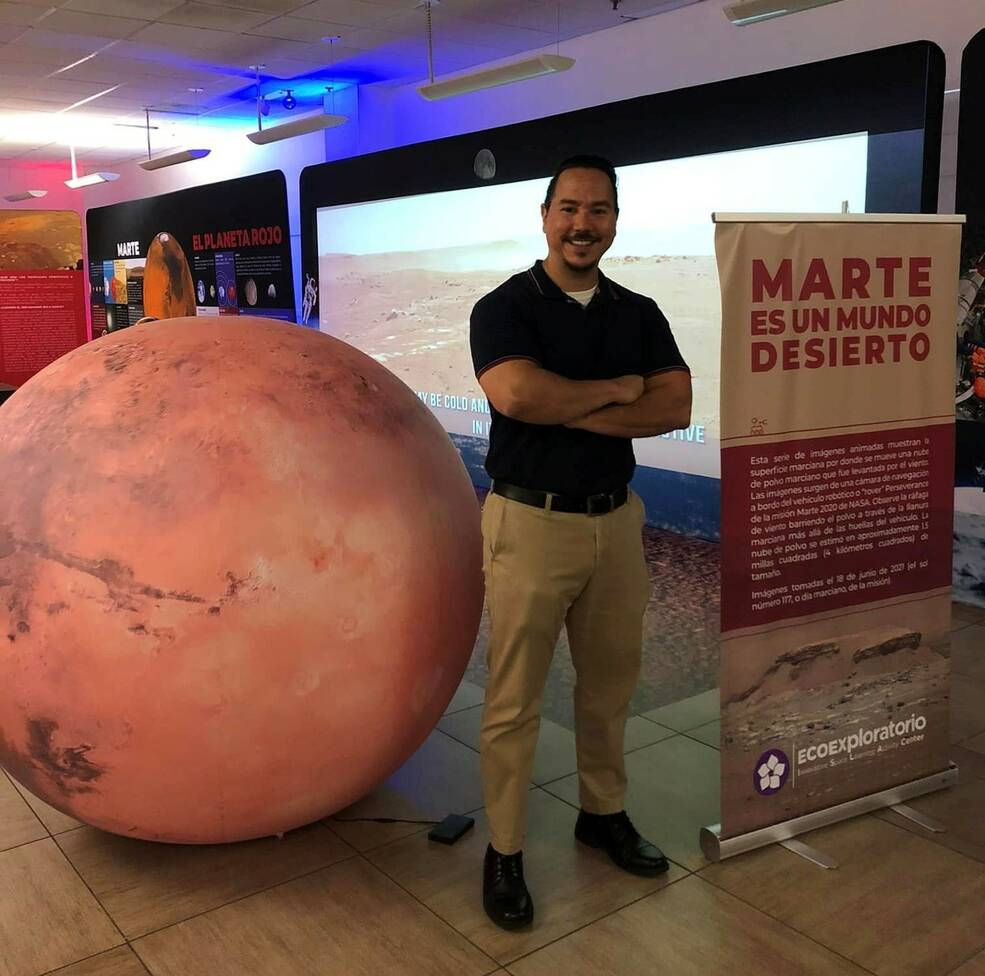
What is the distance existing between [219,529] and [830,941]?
67.7 inches

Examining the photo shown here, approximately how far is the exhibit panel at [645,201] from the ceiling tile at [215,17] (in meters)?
1.59

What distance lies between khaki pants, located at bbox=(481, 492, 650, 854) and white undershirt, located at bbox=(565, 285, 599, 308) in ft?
1.67

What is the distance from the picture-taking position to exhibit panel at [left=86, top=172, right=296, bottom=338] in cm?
1055

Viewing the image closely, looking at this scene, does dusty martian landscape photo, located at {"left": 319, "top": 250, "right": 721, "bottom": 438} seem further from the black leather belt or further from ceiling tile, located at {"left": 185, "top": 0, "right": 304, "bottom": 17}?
the black leather belt

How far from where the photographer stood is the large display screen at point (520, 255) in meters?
5.89

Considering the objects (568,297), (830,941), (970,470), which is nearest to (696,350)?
(970,470)

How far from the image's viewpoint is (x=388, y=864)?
271cm

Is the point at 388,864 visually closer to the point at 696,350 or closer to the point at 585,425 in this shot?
the point at 585,425

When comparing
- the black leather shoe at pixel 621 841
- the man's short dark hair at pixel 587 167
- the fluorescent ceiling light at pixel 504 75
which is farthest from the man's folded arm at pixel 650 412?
the fluorescent ceiling light at pixel 504 75

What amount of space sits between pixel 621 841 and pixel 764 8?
13.3 feet

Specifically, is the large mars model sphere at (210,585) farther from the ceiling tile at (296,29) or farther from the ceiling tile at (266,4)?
the ceiling tile at (296,29)

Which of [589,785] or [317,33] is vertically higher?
[317,33]

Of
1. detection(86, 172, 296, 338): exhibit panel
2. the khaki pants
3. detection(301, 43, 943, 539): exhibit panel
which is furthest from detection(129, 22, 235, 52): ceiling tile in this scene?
the khaki pants

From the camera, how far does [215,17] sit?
7.42 m
